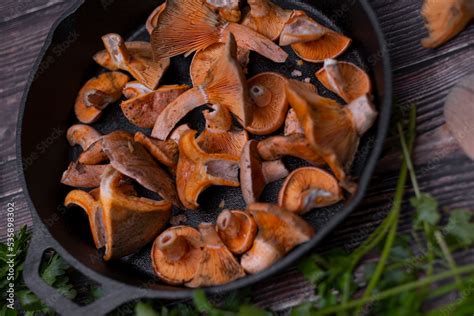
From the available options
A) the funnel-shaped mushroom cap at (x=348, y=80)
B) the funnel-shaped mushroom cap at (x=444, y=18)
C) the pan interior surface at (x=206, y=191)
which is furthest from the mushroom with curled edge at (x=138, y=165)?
the funnel-shaped mushroom cap at (x=444, y=18)

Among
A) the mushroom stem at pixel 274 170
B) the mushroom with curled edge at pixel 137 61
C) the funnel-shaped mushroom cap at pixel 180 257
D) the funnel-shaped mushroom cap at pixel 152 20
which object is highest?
the funnel-shaped mushroom cap at pixel 152 20

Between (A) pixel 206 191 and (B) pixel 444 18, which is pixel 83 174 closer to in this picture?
(A) pixel 206 191

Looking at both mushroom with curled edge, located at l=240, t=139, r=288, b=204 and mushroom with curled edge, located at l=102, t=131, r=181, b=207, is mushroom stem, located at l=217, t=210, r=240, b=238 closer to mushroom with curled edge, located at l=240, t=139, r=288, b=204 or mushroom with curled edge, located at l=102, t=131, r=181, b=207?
mushroom with curled edge, located at l=240, t=139, r=288, b=204

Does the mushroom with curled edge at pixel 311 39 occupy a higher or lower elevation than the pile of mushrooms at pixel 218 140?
higher

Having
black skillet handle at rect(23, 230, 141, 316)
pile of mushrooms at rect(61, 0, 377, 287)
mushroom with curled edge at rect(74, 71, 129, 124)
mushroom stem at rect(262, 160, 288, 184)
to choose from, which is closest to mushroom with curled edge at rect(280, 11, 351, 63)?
pile of mushrooms at rect(61, 0, 377, 287)

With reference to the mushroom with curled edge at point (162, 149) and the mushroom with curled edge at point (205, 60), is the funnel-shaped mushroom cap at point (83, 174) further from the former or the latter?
the mushroom with curled edge at point (205, 60)

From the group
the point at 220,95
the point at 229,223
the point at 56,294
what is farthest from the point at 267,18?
the point at 56,294
